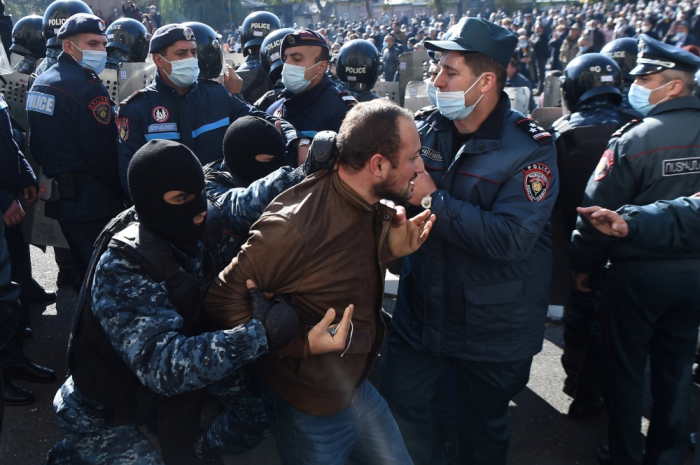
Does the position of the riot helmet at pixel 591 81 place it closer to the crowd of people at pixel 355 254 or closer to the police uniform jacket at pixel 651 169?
the crowd of people at pixel 355 254

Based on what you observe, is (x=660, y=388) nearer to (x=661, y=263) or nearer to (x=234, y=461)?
(x=661, y=263)

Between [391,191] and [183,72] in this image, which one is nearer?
[391,191]

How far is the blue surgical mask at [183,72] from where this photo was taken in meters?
3.70

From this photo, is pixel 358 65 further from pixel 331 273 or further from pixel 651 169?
pixel 331 273

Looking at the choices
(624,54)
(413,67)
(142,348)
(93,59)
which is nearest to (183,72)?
(93,59)

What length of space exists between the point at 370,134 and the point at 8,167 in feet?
9.29

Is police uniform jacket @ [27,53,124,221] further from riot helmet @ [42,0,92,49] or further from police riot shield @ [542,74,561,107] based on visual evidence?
police riot shield @ [542,74,561,107]

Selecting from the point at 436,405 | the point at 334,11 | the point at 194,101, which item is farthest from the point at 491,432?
the point at 334,11

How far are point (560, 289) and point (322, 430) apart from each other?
210 cm

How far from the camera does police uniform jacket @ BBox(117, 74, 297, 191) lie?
3582 millimetres

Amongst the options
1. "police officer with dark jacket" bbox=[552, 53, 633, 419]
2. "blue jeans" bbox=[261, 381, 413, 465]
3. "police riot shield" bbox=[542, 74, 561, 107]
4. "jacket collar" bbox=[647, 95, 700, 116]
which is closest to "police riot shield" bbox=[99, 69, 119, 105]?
"police officer with dark jacket" bbox=[552, 53, 633, 419]

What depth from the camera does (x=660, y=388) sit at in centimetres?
275

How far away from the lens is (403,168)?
196cm

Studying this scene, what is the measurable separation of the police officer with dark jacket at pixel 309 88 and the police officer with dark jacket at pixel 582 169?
1.34 m
